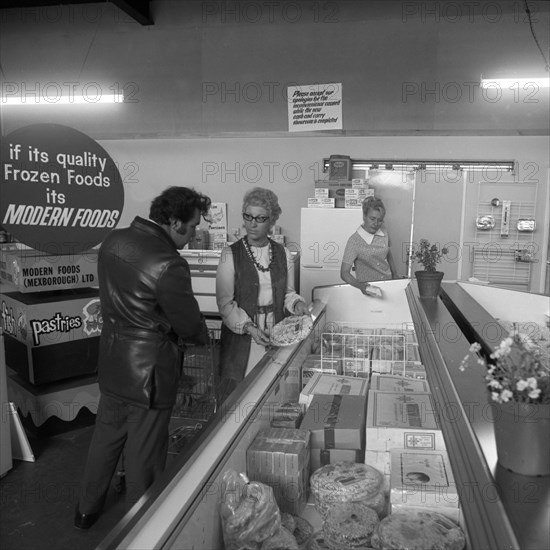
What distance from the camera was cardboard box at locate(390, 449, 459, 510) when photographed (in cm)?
133

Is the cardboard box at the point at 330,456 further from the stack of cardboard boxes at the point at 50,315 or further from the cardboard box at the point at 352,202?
the cardboard box at the point at 352,202

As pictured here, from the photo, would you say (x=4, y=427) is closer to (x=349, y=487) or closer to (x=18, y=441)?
(x=18, y=441)

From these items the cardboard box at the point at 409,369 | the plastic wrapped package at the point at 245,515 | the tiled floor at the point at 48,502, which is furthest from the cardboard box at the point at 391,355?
the tiled floor at the point at 48,502

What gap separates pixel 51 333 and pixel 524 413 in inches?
140

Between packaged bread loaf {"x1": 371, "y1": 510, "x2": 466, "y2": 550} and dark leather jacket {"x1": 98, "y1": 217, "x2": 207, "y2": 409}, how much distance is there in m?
1.42

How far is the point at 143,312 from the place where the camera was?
242 cm

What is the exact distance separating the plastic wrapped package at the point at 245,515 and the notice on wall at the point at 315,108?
12.4ft

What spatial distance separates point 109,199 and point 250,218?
53.9 inches

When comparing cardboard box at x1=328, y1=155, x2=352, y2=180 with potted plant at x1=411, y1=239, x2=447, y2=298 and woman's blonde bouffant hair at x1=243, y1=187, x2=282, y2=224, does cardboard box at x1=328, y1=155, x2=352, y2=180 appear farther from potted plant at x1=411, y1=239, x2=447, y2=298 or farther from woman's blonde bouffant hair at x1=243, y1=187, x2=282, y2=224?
woman's blonde bouffant hair at x1=243, y1=187, x2=282, y2=224

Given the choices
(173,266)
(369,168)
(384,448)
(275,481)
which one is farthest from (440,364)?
(369,168)

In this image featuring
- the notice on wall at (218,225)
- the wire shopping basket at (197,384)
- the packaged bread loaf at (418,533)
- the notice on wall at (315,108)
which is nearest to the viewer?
the packaged bread loaf at (418,533)

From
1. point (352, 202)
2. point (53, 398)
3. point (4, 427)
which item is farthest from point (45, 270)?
point (352, 202)

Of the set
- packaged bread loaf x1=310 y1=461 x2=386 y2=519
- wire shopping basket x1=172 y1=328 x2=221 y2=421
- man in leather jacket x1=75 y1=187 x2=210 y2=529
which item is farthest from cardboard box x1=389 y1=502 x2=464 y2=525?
wire shopping basket x1=172 y1=328 x2=221 y2=421

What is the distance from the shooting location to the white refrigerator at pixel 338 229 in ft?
21.5
